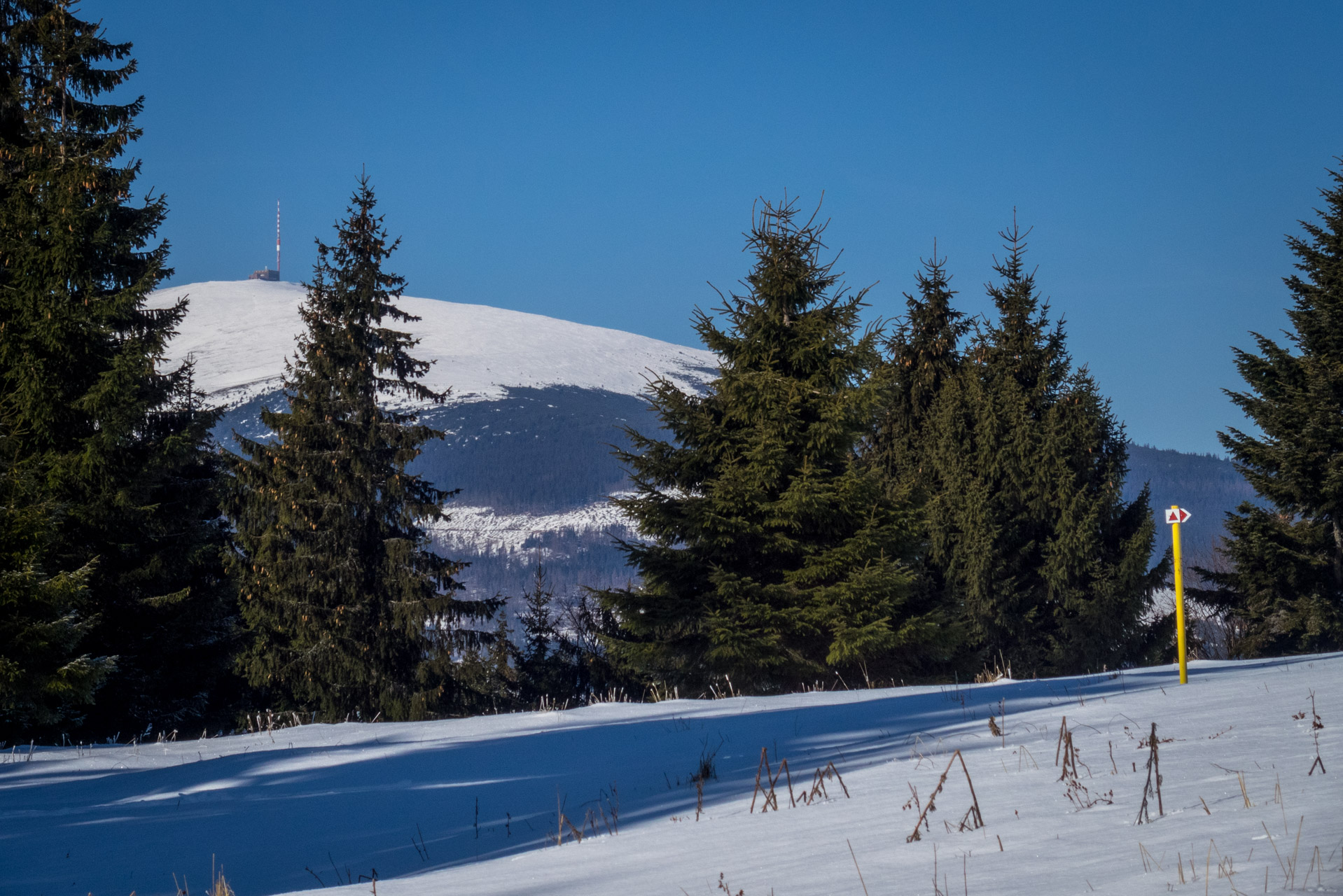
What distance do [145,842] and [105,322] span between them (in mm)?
15842

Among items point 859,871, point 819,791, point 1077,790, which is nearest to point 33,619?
point 819,791

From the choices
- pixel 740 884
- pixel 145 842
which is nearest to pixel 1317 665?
pixel 740 884

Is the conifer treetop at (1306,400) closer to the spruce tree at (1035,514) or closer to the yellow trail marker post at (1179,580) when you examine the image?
the spruce tree at (1035,514)

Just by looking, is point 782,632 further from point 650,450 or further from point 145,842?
point 145,842

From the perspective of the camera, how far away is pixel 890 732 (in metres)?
6.75

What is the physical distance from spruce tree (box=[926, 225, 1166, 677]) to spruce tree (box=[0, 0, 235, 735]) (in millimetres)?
19138

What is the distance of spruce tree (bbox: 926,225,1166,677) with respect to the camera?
2850 centimetres

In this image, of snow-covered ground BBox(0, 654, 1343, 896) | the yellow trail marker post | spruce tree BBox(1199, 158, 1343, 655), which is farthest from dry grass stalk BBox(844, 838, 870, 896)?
spruce tree BBox(1199, 158, 1343, 655)

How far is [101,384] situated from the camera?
56.4ft

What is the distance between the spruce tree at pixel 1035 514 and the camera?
93.5 ft

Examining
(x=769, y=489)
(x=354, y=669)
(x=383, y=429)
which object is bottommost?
(x=354, y=669)

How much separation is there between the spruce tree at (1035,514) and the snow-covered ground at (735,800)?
19.6 meters

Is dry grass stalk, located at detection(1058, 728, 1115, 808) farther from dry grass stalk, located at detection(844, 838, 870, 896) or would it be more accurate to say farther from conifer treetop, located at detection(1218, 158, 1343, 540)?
conifer treetop, located at detection(1218, 158, 1343, 540)

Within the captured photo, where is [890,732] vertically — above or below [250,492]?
below
